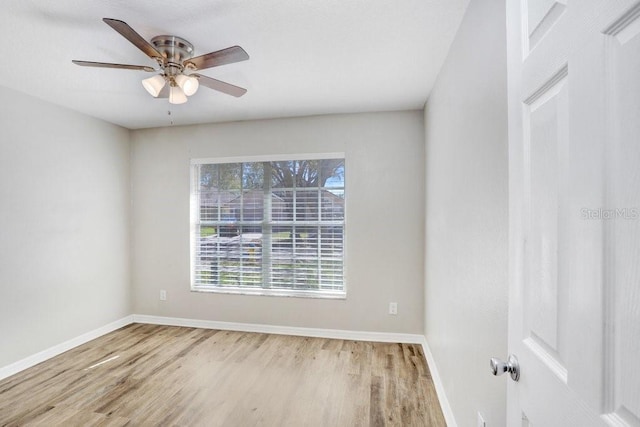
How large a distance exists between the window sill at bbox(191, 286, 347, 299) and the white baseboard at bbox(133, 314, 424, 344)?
1.19 ft

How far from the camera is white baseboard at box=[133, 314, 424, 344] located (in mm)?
3178

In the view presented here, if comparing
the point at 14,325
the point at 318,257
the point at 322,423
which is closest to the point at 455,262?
the point at 322,423

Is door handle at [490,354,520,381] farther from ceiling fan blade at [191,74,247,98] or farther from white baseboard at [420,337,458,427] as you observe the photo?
ceiling fan blade at [191,74,247,98]

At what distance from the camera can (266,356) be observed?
2.86 metres

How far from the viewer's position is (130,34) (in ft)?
4.92

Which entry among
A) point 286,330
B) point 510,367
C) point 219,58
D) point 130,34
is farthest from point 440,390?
point 130,34

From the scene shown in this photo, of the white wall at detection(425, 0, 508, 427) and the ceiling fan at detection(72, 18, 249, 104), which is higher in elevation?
the ceiling fan at detection(72, 18, 249, 104)

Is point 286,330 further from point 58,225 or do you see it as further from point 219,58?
point 219,58

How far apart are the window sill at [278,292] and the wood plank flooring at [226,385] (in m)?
0.47

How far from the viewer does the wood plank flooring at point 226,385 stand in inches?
79.4

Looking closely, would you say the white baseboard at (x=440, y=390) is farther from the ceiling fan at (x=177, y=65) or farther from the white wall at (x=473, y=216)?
the ceiling fan at (x=177, y=65)

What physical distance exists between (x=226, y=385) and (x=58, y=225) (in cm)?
237

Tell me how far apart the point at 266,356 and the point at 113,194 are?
269 cm

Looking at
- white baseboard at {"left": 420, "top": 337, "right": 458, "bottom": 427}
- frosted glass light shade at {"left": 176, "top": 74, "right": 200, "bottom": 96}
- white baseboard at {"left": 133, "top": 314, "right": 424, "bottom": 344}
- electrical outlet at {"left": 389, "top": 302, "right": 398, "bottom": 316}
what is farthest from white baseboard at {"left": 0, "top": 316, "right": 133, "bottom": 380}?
white baseboard at {"left": 420, "top": 337, "right": 458, "bottom": 427}
